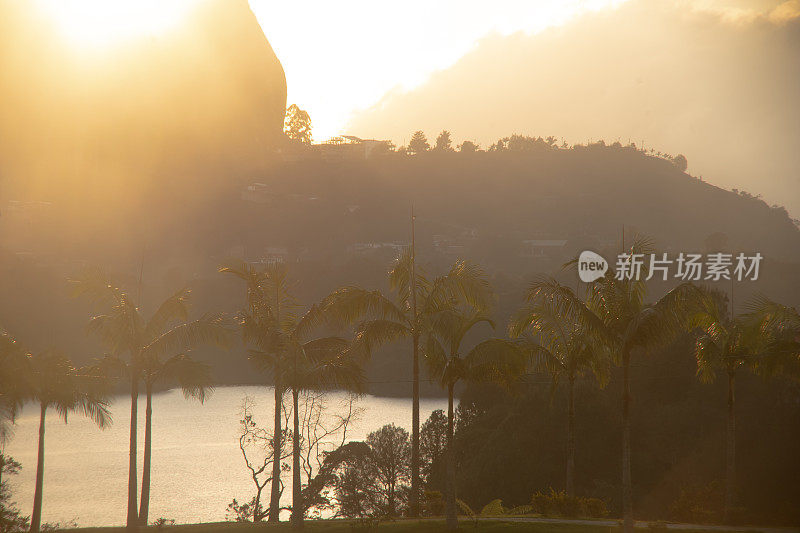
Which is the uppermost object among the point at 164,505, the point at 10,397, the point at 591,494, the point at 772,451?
the point at 10,397

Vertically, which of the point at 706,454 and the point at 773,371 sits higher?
the point at 773,371

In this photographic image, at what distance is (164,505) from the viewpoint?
2662 inches

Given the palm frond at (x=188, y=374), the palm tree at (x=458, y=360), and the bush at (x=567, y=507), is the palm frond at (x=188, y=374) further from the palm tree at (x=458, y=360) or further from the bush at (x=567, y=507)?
the bush at (x=567, y=507)

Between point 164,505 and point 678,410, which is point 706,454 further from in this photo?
point 164,505

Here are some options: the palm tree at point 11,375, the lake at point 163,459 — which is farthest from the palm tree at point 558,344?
the lake at point 163,459

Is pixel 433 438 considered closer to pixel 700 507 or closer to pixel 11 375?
pixel 700 507

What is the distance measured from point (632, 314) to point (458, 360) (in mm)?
5433

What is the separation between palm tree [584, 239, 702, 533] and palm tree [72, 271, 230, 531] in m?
12.4

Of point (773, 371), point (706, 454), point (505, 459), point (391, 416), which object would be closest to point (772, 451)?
point (706, 454)

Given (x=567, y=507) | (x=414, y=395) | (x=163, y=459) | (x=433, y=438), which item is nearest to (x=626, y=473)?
(x=567, y=507)

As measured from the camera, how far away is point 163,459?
84750 mm

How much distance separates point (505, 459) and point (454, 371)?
68.6ft

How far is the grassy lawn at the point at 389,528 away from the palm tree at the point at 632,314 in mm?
2913

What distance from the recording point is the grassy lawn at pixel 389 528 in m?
23.6
